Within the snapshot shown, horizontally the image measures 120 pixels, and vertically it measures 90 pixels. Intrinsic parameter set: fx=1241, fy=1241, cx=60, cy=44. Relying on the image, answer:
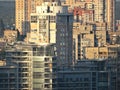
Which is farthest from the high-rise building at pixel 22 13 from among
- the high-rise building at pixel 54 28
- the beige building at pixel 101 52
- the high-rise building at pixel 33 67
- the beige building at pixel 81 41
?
the high-rise building at pixel 33 67

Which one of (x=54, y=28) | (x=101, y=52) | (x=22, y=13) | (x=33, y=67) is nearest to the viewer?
(x=33, y=67)

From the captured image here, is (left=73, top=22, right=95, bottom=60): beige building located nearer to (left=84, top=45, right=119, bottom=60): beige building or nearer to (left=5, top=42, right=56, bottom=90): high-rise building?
(left=84, top=45, right=119, bottom=60): beige building

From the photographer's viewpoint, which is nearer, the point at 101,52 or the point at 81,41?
the point at 101,52

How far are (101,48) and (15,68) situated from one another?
52.5ft

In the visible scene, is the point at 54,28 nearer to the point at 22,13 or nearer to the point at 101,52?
the point at 101,52

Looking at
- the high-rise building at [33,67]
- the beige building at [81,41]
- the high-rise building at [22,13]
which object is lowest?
the high-rise building at [22,13]

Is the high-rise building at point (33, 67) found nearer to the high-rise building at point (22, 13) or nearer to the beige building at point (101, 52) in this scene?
the beige building at point (101, 52)

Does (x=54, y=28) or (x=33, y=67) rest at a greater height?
(x=54, y=28)

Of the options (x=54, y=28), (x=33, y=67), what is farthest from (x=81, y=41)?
(x=33, y=67)

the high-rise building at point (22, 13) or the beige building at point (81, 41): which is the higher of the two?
the beige building at point (81, 41)

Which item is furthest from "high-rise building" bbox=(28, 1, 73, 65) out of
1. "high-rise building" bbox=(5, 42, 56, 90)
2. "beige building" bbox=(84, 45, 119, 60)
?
"high-rise building" bbox=(5, 42, 56, 90)

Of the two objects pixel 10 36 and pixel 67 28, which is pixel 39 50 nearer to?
pixel 67 28

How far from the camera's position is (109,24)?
112 m

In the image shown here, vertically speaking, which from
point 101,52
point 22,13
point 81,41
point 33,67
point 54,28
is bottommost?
point 22,13
